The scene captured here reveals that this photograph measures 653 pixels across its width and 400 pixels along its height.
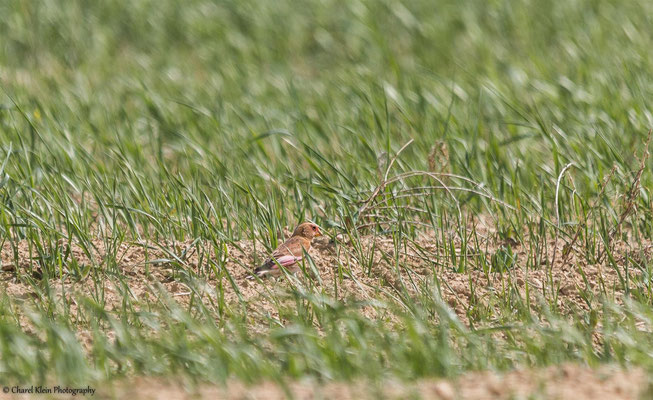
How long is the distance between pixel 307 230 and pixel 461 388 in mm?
1806

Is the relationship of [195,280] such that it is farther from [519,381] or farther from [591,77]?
[591,77]

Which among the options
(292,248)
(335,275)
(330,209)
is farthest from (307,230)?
(330,209)

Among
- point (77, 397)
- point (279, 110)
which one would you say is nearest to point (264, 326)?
point (77, 397)

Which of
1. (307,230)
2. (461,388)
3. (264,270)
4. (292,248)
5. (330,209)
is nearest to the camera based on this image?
(461,388)

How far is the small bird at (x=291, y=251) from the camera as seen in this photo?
4.57 metres

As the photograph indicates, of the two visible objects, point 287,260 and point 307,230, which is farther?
point 307,230

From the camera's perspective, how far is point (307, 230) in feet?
16.0

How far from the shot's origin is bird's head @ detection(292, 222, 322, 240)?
15.9 feet

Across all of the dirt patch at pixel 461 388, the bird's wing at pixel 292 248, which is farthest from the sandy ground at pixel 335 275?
the dirt patch at pixel 461 388

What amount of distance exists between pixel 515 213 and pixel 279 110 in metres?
2.67

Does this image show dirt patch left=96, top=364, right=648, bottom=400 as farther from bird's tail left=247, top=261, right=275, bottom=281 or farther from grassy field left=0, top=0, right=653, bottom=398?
bird's tail left=247, top=261, right=275, bottom=281

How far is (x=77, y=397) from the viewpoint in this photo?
322 centimetres

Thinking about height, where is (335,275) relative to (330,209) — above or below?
below

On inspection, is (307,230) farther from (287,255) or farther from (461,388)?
(461,388)
